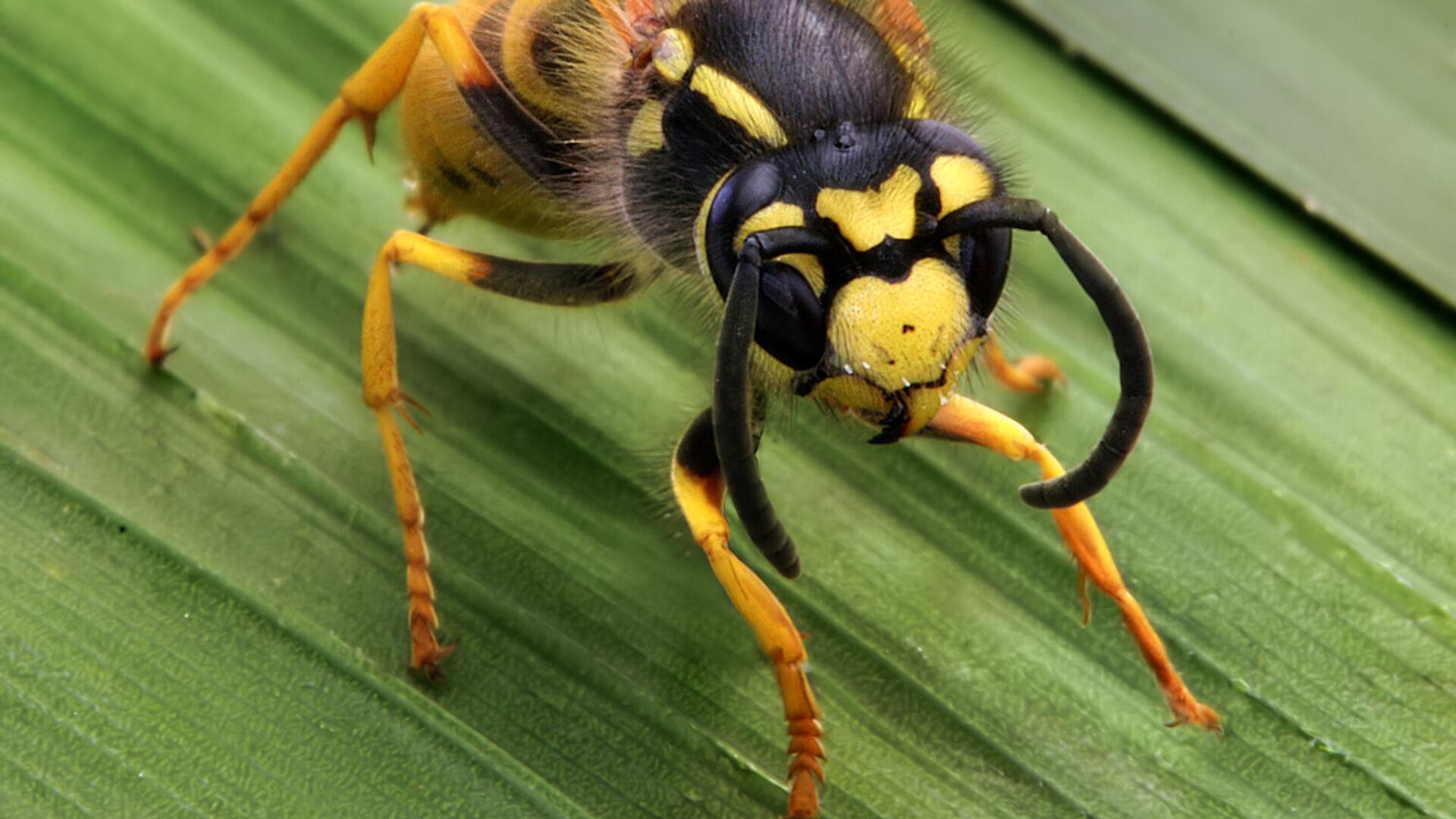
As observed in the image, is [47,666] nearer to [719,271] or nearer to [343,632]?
[343,632]

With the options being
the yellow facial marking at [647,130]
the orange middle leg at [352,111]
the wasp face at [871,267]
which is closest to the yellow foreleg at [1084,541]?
the wasp face at [871,267]

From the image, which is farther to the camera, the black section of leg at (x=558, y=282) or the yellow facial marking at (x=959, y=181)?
the black section of leg at (x=558, y=282)

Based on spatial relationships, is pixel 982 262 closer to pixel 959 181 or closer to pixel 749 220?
pixel 959 181

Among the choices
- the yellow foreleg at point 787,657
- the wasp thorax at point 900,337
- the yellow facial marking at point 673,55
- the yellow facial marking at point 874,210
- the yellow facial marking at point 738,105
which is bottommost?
the yellow foreleg at point 787,657

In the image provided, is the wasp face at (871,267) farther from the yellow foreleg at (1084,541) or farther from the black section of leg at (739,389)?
the yellow foreleg at (1084,541)

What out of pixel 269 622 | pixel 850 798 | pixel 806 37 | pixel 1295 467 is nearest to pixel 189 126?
pixel 269 622

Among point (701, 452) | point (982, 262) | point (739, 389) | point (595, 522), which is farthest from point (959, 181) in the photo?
point (595, 522)

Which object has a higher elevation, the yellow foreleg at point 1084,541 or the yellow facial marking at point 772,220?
the yellow facial marking at point 772,220

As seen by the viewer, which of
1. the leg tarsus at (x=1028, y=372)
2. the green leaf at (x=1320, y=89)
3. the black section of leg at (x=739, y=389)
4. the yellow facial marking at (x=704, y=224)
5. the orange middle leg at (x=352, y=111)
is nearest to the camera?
the black section of leg at (x=739, y=389)

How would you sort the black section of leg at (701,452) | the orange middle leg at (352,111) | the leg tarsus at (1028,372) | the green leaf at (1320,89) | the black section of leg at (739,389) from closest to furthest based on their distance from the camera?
the black section of leg at (739,389)
the black section of leg at (701,452)
the orange middle leg at (352,111)
the leg tarsus at (1028,372)
the green leaf at (1320,89)
